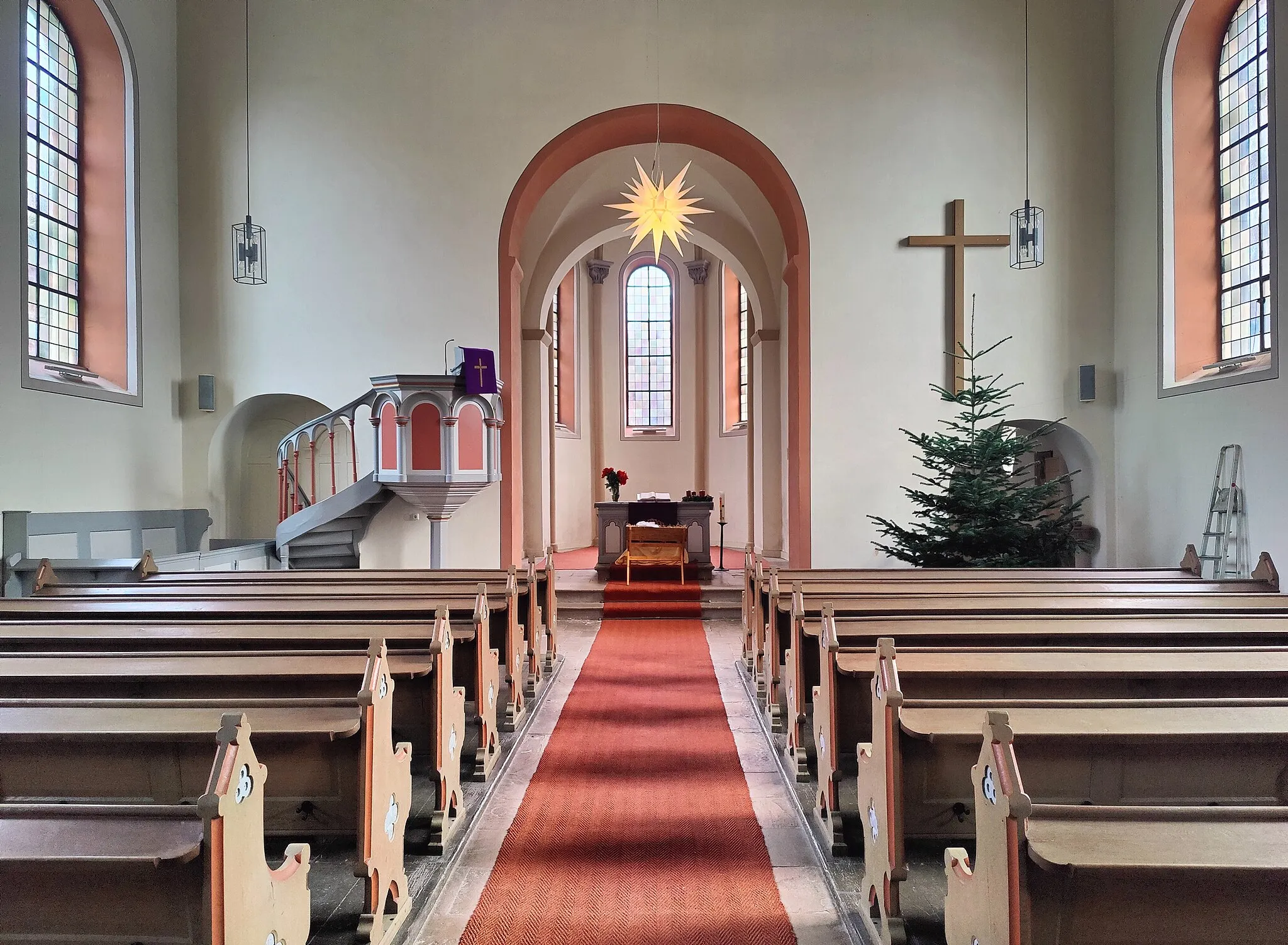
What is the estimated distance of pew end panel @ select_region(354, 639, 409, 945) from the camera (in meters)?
2.35

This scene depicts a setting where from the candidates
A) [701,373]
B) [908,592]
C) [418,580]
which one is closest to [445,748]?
[418,580]

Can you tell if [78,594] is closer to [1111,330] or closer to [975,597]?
[975,597]

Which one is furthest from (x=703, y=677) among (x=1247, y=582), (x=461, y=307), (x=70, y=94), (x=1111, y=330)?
(x=70, y=94)

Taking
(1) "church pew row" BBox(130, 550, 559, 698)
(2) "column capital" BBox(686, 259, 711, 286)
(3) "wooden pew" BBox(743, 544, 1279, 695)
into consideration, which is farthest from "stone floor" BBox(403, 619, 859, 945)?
(2) "column capital" BBox(686, 259, 711, 286)

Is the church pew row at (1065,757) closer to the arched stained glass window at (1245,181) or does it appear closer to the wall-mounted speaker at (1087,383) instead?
the arched stained glass window at (1245,181)

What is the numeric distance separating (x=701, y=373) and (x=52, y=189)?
395 inches

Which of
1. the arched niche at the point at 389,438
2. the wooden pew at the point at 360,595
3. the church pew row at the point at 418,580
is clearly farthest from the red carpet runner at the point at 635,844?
the arched niche at the point at 389,438

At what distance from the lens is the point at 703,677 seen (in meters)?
6.02

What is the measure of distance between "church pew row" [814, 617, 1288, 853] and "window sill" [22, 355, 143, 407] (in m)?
7.35

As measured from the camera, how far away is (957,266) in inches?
350

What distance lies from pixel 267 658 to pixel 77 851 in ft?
5.30

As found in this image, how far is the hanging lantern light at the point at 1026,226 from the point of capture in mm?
7766

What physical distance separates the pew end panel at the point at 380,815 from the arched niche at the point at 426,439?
5.48 metres

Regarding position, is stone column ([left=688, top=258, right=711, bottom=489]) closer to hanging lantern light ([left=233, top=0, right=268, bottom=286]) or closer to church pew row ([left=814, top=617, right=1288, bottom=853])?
hanging lantern light ([left=233, top=0, right=268, bottom=286])
